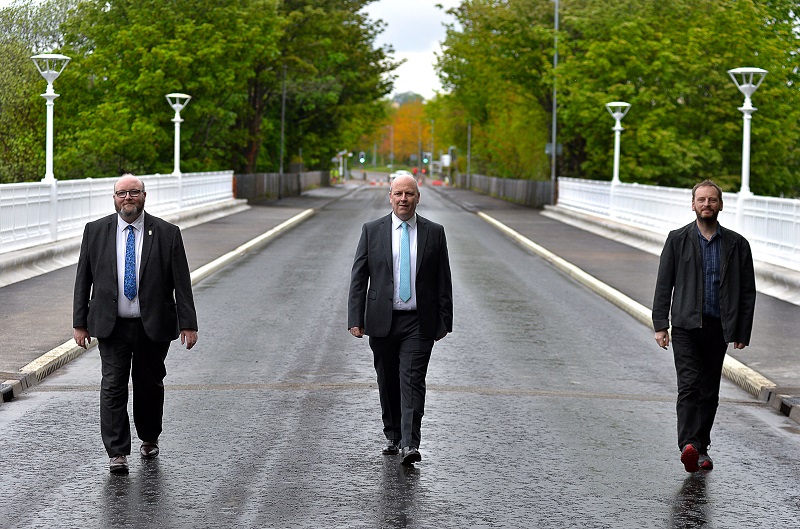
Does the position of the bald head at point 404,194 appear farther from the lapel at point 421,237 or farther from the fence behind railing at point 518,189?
the fence behind railing at point 518,189

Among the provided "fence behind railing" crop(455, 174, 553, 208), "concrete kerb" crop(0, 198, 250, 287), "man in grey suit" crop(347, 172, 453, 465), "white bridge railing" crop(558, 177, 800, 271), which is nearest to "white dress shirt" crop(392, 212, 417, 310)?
"man in grey suit" crop(347, 172, 453, 465)

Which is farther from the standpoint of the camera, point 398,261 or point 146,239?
point 398,261

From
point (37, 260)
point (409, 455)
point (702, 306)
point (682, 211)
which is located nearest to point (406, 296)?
point (409, 455)

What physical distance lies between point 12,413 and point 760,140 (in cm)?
4086

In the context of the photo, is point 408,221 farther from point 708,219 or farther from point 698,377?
point 698,377

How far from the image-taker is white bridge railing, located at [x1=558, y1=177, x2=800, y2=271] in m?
19.6

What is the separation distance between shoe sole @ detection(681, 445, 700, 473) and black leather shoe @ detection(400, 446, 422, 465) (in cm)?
151

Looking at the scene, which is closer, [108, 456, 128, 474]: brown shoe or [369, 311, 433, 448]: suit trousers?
[108, 456, 128, 474]: brown shoe

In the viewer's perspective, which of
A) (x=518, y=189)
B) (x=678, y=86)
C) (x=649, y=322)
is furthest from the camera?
(x=518, y=189)

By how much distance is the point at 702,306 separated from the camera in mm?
7730

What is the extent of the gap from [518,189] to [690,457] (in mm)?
60000

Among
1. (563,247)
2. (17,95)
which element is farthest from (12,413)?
(17,95)

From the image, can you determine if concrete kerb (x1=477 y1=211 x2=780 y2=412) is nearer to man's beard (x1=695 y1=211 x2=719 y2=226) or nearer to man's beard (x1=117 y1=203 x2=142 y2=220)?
man's beard (x1=695 y1=211 x2=719 y2=226)

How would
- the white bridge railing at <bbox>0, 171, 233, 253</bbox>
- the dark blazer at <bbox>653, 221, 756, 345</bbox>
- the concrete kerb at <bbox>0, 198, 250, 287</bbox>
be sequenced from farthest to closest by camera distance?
the white bridge railing at <bbox>0, 171, 233, 253</bbox> → the concrete kerb at <bbox>0, 198, 250, 287</bbox> → the dark blazer at <bbox>653, 221, 756, 345</bbox>
